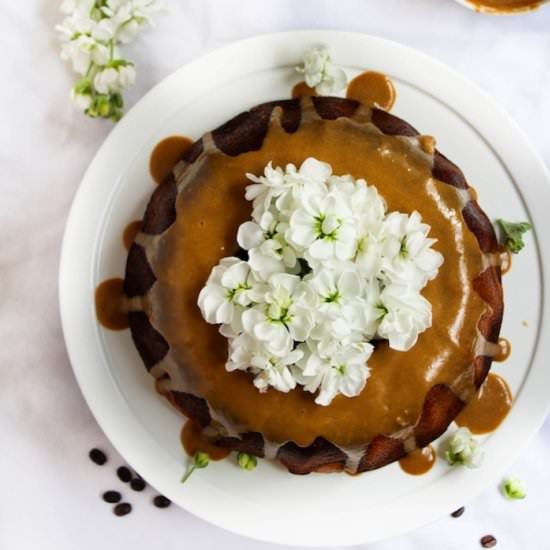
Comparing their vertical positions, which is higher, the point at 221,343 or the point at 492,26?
the point at 492,26

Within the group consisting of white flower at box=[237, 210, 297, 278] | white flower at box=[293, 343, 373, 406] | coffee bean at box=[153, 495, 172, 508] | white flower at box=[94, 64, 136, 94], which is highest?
white flower at box=[94, 64, 136, 94]

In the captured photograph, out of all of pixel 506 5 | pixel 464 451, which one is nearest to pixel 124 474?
pixel 464 451

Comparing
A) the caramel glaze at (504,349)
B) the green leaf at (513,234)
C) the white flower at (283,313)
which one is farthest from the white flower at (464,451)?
the white flower at (283,313)

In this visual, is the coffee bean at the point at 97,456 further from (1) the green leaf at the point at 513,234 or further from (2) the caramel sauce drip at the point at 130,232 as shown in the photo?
(1) the green leaf at the point at 513,234

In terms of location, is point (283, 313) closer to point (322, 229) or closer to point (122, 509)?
point (322, 229)

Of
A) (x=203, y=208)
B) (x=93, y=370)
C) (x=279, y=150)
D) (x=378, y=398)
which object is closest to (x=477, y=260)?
(x=378, y=398)

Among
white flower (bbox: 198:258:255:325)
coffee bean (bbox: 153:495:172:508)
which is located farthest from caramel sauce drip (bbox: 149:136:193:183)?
coffee bean (bbox: 153:495:172:508)

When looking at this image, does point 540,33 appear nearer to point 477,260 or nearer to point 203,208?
point 477,260

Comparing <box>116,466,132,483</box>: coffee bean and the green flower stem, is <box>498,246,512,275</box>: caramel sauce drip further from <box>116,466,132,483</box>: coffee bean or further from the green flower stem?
<box>116,466,132,483</box>: coffee bean
